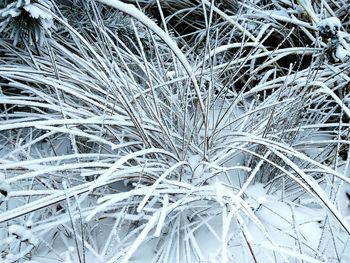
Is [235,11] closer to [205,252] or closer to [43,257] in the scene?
[205,252]

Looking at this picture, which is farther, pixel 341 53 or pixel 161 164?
pixel 341 53

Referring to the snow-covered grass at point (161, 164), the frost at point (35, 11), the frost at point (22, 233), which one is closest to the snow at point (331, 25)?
the snow-covered grass at point (161, 164)

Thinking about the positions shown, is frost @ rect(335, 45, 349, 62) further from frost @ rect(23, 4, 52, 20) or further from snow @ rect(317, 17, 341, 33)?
frost @ rect(23, 4, 52, 20)

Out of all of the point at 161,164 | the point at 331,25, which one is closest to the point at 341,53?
the point at 331,25

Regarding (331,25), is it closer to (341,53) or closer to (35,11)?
(341,53)

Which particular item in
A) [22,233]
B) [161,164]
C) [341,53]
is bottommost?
[22,233]

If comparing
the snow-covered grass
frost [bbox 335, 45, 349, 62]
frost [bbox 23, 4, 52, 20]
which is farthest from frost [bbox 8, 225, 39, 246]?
frost [bbox 335, 45, 349, 62]

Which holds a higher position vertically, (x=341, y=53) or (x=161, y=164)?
(x=341, y=53)

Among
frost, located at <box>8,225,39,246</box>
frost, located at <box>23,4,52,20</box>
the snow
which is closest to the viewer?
frost, located at <box>8,225,39,246</box>

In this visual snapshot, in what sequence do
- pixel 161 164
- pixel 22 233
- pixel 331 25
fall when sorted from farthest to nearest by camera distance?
pixel 331 25 < pixel 161 164 < pixel 22 233
